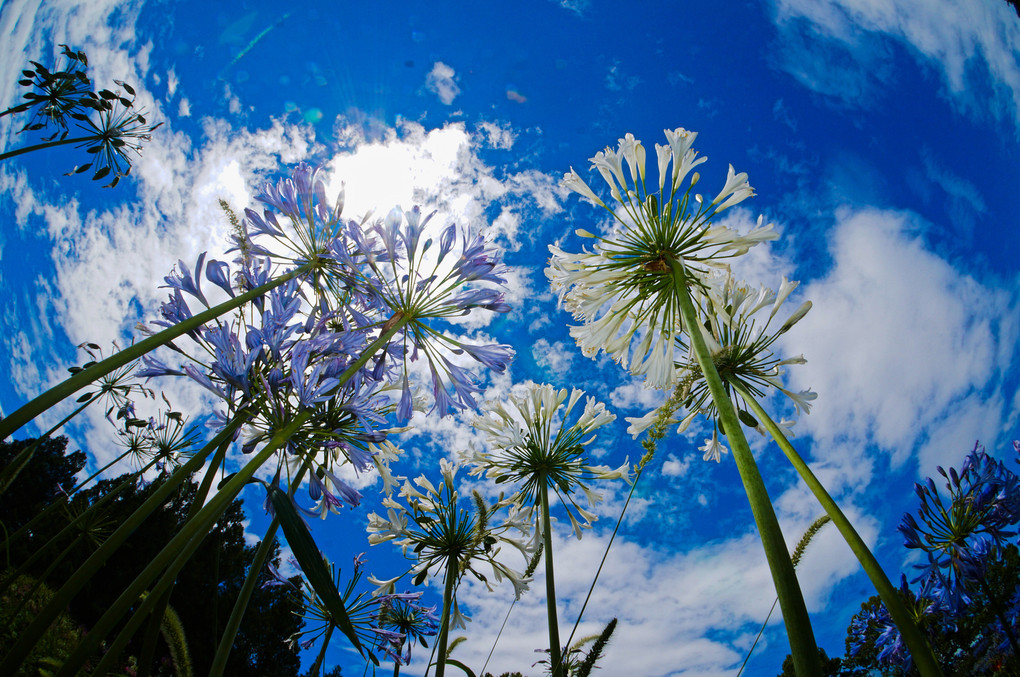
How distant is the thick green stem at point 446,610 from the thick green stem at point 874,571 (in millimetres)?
2861

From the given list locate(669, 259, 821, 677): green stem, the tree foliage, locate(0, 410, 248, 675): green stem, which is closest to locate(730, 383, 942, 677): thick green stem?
locate(669, 259, 821, 677): green stem

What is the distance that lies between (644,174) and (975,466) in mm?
4772

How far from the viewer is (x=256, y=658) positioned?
64.8 feet

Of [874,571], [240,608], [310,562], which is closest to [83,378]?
[310,562]

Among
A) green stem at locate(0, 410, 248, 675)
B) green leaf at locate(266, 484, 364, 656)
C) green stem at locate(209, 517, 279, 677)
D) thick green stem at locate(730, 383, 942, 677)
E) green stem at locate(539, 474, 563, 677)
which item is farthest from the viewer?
green stem at locate(539, 474, 563, 677)

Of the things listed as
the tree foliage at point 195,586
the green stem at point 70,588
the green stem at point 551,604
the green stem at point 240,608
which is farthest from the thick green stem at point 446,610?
the tree foliage at point 195,586

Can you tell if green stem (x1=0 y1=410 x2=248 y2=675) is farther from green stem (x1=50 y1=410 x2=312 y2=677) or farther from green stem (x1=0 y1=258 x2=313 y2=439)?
green stem (x1=0 y1=258 x2=313 y2=439)

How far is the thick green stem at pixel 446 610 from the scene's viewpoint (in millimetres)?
3410

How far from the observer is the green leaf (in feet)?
4.69

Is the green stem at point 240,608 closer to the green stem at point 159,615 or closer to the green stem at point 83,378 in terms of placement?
the green stem at point 159,615

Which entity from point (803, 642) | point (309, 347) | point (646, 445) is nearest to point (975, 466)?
point (646, 445)

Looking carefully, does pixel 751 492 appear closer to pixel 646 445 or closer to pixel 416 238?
pixel 646 445

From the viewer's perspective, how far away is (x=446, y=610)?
411 cm

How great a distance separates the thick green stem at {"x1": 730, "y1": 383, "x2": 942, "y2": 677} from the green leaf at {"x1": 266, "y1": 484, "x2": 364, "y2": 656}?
1.75m
